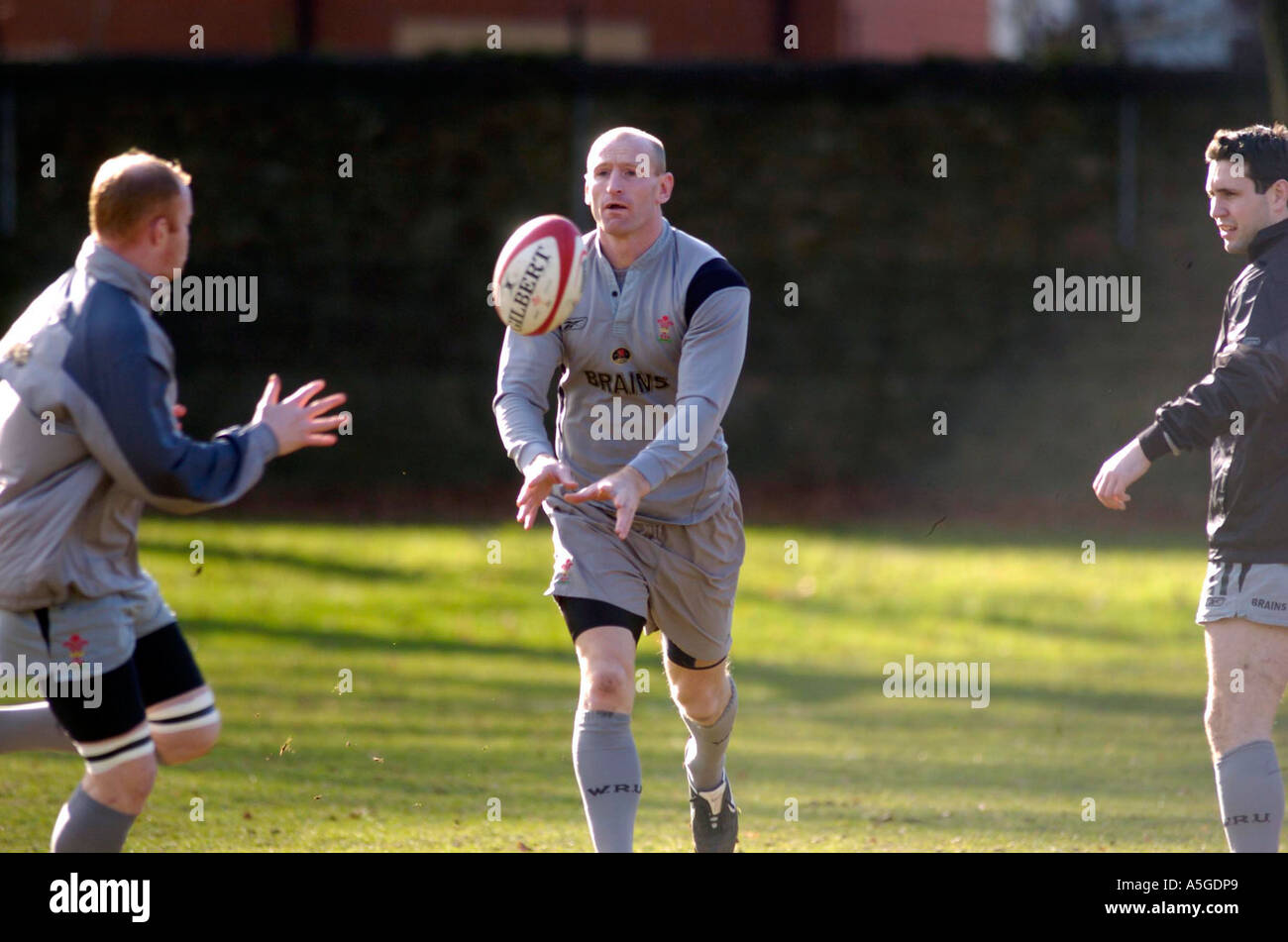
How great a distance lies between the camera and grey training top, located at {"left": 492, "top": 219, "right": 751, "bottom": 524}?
5.73 meters

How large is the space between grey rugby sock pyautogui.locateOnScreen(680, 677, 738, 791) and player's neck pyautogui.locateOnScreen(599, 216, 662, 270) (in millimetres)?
1612

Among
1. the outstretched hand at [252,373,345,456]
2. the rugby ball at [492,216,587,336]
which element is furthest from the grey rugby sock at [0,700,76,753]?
the rugby ball at [492,216,587,336]

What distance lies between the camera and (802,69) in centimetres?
2181

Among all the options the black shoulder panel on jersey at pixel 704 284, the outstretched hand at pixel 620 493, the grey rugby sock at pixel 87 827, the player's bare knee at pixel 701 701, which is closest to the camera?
the grey rugby sock at pixel 87 827

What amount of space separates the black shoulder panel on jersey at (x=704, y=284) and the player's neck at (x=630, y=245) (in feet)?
0.70

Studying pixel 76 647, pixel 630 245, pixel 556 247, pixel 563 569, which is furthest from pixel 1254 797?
pixel 76 647

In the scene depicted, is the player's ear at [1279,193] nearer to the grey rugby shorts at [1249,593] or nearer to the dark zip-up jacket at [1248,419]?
the dark zip-up jacket at [1248,419]

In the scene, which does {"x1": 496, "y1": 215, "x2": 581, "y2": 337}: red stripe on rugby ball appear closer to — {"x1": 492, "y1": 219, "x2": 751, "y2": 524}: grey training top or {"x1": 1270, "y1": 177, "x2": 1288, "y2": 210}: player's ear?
{"x1": 492, "y1": 219, "x2": 751, "y2": 524}: grey training top

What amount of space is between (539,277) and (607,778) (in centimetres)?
163

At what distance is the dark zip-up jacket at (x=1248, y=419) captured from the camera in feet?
17.6

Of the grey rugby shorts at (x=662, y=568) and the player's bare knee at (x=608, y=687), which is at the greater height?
the grey rugby shorts at (x=662, y=568)

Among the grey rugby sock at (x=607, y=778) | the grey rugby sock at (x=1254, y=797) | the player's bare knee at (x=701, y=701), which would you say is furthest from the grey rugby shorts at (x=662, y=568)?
the grey rugby sock at (x=1254, y=797)
